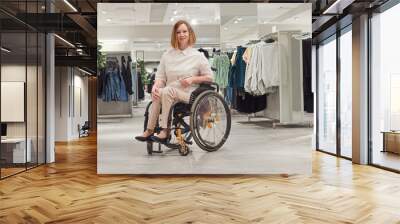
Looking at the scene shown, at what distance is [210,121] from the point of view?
6230 millimetres

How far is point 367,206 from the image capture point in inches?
170

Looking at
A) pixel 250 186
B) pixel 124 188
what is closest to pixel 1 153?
pixel 124 188

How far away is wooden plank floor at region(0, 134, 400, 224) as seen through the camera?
3.91 meters

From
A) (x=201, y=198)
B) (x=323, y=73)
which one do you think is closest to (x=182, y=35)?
(x=201, y=198)

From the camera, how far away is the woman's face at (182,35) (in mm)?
6219

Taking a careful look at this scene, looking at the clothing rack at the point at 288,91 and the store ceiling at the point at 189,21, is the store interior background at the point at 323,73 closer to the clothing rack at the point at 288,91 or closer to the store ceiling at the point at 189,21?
the store ceiling at the point at 189,21

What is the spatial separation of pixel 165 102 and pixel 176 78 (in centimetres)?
40

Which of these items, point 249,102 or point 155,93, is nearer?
point 155,93

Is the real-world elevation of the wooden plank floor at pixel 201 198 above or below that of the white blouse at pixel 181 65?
below

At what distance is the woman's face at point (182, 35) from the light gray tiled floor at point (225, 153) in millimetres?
1148

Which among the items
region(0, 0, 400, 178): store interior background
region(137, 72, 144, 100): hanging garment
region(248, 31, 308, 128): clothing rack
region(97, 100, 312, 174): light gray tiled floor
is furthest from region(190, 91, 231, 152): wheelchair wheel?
region(0, 0, 400, 178): store interior background

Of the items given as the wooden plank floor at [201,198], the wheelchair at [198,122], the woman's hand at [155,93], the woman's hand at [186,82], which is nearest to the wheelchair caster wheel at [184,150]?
the wheelchair at [198,122]

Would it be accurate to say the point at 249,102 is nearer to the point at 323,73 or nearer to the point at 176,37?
the point at 176,37

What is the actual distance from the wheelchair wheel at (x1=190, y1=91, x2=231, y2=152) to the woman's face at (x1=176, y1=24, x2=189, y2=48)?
0.82 meters
